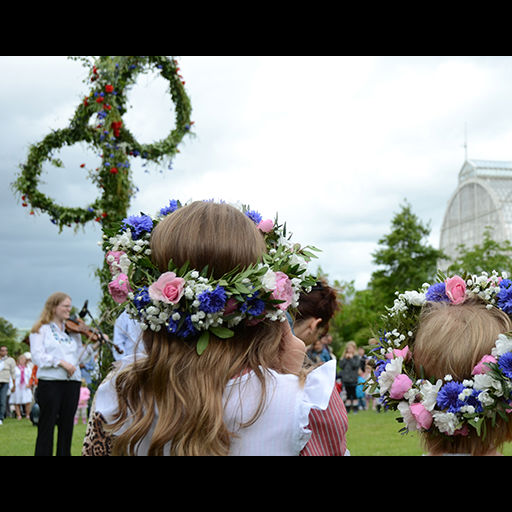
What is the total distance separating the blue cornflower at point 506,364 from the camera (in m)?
2.23

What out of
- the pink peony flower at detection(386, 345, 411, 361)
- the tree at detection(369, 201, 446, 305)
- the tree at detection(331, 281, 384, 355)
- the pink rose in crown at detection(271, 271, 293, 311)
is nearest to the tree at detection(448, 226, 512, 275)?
the tree at detection(369, 201, 446, 305)

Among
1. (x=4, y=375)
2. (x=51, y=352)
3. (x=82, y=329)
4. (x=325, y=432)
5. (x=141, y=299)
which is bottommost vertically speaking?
(x=325, y=432)

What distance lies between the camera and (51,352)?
746 cm

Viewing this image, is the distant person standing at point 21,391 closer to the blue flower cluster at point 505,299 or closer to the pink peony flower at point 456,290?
the pink peony flower at point 456,290

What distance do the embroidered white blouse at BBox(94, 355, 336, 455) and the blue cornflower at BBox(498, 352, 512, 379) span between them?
678 mm

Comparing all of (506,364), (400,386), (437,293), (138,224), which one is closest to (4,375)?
(138,224)

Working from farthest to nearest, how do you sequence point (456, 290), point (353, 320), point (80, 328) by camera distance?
point (353, 320) → point (80, 328) → point (456, 290)

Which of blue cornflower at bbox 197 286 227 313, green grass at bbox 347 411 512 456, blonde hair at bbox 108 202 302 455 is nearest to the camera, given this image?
blonde hair at bbox 108 202 302 455

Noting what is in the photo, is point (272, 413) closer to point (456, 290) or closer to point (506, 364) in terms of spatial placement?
point (506, 364)

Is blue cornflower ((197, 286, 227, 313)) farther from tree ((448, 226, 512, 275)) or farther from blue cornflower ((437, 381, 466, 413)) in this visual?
tree ((448, 226, 512, 275))

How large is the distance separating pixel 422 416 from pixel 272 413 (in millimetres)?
734

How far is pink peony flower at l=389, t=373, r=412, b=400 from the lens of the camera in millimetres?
2422
